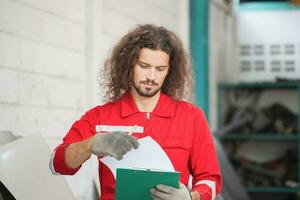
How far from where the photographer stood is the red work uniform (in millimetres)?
1853

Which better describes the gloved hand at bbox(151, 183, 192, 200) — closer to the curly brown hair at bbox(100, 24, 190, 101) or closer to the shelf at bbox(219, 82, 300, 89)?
the curly brown hair at bbox(100, 24, 190, 101)

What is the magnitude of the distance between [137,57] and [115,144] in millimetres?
350

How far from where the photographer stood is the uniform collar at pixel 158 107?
1893 mm

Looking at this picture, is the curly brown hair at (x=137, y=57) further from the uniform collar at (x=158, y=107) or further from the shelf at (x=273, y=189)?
the shelf at (x=273, y=189)

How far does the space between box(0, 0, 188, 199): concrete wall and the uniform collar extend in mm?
697

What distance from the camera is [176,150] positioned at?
186cm

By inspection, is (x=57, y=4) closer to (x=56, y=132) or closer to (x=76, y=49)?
(x=76, y=49)

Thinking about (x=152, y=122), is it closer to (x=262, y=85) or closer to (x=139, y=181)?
(x=139, y=181)

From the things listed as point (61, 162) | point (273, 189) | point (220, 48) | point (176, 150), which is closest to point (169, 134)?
point (176, 150)

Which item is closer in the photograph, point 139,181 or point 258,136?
point 139,181

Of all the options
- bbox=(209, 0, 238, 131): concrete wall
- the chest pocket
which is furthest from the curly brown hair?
bbox=(209, 0, 238, 131): concrete wall

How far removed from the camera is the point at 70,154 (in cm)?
177

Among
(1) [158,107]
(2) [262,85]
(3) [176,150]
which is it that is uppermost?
(2) [262,85]

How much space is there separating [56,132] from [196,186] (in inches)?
46.2
